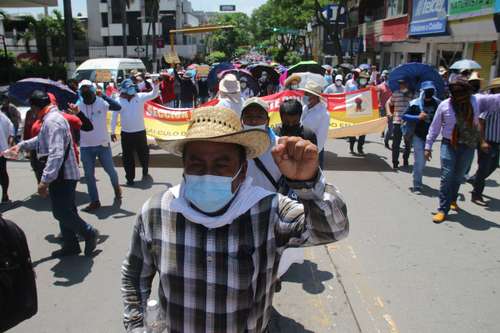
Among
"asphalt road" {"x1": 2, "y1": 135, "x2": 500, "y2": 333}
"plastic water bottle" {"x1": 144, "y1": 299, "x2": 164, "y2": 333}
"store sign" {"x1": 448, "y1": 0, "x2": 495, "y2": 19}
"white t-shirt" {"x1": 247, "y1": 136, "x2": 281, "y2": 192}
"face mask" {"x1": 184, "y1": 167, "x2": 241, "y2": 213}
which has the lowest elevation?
"asphalt road" {"x1": 2, "y1": 135, "x2": 500, "y2": 333}

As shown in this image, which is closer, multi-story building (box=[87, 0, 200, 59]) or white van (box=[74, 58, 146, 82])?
white van (box=[74, 58, 146, 82])

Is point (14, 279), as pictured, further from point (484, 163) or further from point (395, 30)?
point (395, 30)

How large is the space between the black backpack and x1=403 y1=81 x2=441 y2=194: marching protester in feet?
20.0

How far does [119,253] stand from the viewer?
4.87 meters

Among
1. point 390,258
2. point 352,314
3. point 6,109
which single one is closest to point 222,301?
point 352,314

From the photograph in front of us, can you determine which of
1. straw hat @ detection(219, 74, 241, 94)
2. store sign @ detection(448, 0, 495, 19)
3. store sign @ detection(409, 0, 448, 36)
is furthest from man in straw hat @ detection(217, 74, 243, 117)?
store sign @ detection(409, 0, 448, 36)

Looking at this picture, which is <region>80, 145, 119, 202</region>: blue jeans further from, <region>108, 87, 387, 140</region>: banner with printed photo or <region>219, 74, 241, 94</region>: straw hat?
<region>108, 87, 387, 140</region>: banner with printed photo

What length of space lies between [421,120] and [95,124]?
4883 millimetres

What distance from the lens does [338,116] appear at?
9805 millimetres

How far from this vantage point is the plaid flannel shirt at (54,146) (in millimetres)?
4246

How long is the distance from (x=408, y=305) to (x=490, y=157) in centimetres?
361

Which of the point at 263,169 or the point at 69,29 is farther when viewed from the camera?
the point at 69,29

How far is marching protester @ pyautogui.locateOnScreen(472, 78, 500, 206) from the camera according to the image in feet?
20.3

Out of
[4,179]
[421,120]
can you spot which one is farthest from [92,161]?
[421,120]
